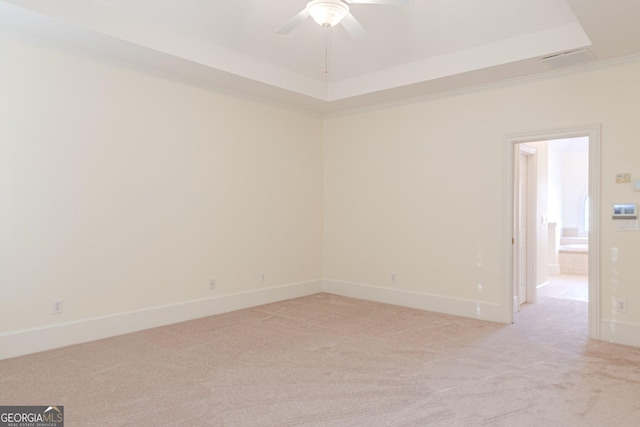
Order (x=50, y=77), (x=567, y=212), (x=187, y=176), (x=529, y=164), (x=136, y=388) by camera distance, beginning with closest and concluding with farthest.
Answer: (x=136, y=388) → (x=50, y=77) → (x=187, y=176) → (x=529, y=164) → (x=567, y=212)

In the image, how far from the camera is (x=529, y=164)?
6086 mm

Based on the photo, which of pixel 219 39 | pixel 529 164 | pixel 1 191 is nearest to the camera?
pixel 1 191

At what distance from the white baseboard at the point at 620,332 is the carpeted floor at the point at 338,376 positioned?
14 cm

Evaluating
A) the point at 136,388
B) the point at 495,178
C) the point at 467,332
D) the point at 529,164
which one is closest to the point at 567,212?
the point at 529,164

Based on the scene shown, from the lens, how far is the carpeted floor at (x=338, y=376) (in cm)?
275

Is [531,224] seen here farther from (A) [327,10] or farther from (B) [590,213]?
(A) [327,10]

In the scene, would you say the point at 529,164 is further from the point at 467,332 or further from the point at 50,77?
the point at 50,77

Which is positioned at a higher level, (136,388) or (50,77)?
(50,77)

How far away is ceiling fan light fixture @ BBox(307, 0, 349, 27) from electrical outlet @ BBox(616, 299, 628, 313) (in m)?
3.75

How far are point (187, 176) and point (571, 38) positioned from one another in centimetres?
416

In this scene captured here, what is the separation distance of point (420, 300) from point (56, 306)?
4.10m

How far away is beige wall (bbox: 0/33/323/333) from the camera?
12.6ft

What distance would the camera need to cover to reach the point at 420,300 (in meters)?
5.70

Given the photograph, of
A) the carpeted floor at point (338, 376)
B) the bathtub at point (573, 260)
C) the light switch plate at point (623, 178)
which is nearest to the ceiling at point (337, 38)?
the light switch plate at point (623, 178)
